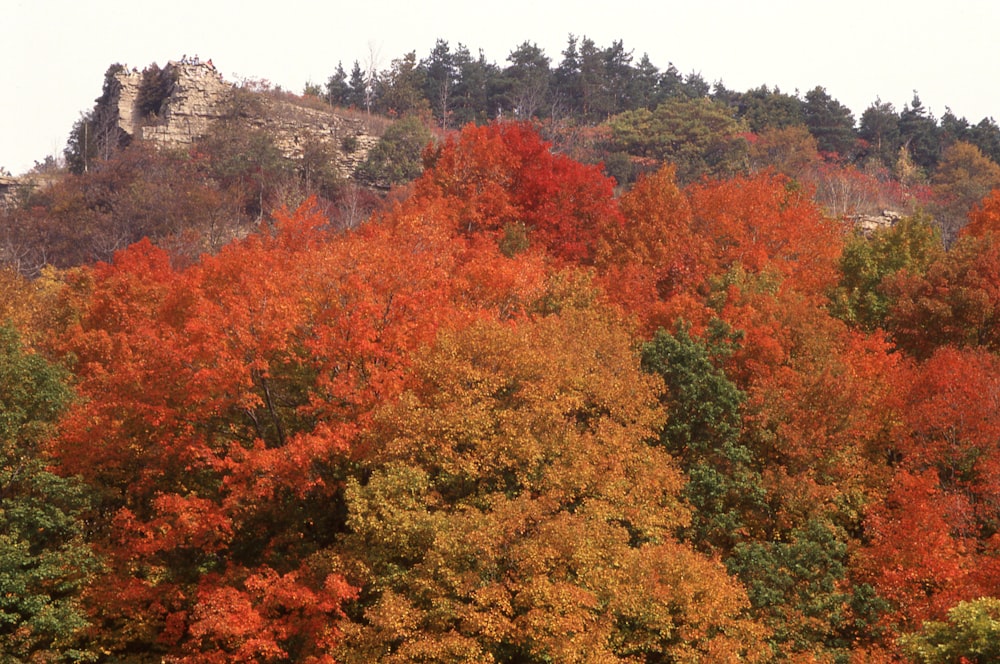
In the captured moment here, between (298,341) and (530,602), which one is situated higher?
(298,341)

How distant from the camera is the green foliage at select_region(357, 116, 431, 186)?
71312mm

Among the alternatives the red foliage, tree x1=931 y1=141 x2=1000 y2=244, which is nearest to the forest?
the red foliage

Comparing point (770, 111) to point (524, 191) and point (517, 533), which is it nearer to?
point (524, 191)

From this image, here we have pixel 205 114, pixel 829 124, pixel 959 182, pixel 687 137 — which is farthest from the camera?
pixel 829 124

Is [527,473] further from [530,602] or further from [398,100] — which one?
[398,100]

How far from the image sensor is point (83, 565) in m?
25.1

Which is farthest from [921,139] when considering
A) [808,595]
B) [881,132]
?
[808,595]

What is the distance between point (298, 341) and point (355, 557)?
7.20 meters

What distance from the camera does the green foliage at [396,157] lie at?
234 ft

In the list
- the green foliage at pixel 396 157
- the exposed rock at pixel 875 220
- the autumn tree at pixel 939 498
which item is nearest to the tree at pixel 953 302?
the autumn tree at pixel 939 498

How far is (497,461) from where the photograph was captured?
25.0m

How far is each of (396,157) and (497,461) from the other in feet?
166

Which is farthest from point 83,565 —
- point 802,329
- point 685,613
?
point 802,329

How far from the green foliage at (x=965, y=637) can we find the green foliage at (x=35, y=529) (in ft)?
66.9
